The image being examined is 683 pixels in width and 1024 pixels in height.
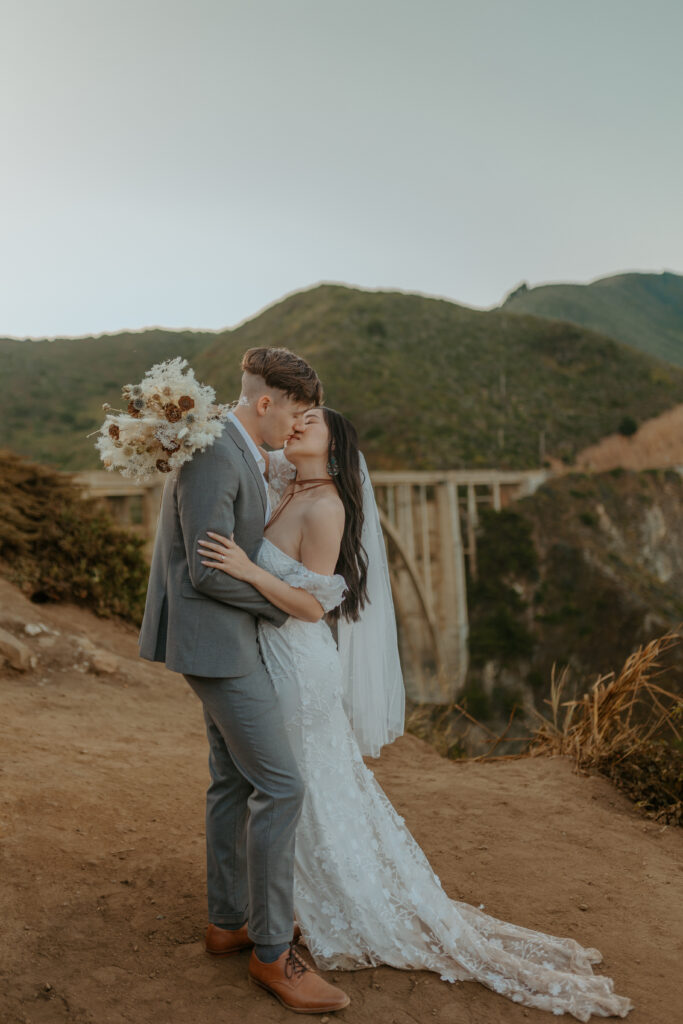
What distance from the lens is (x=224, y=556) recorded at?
2.30m

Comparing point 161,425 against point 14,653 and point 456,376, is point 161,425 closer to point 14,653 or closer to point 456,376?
point 14,653

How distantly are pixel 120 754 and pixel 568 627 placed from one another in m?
28.5

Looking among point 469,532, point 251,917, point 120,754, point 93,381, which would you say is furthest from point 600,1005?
point 93,381

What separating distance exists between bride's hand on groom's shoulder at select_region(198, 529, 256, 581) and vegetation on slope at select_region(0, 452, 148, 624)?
6.29 meters

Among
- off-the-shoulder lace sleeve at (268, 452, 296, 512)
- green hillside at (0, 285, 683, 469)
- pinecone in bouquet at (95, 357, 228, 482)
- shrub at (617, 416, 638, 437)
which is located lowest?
off-the-shoulder lace sleeve at (268, 452, 296, 512)

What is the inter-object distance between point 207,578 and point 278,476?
2.40 ft

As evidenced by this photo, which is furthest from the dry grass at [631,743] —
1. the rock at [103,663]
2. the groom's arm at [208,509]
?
the rock at [103,663]

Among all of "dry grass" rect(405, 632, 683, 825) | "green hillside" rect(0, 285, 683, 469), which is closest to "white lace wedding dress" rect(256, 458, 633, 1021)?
"dry grass" rect(405, 632, 683, 825)

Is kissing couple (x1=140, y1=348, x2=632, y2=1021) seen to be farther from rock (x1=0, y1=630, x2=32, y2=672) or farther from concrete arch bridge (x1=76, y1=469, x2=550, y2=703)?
concrete arch bridge (x1=76, y1=469, x2=550, y2=703)

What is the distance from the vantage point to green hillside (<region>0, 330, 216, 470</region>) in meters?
38.8

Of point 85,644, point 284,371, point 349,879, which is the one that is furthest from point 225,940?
point 85,644

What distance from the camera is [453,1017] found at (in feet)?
8.14

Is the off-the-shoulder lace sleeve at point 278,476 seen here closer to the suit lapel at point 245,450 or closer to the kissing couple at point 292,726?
the kissing couple at point 292,726

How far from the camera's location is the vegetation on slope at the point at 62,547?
8.17 meters
